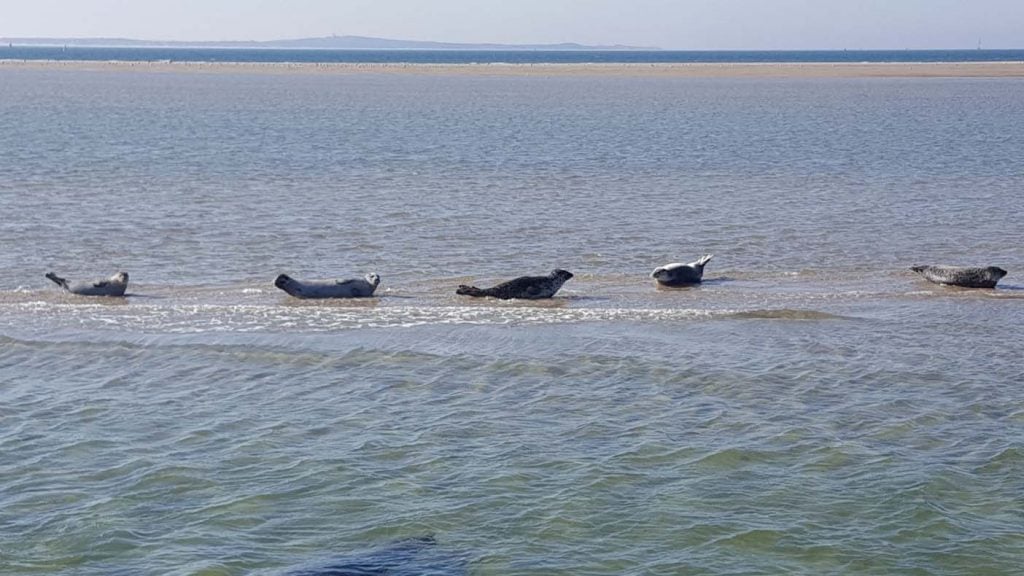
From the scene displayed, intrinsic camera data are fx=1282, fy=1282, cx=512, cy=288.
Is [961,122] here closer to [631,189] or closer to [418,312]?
[631,189]

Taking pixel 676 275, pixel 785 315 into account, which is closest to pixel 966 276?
pixel 785 315

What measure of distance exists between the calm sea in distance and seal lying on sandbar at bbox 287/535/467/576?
1.4 inches

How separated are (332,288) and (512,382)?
4.62 metres

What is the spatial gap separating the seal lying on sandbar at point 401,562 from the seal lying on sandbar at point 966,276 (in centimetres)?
1079

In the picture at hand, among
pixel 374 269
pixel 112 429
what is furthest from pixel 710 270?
pixel 112 429

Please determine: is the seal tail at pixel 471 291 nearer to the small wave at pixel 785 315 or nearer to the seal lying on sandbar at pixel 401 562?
the small wave at pixel 785 315

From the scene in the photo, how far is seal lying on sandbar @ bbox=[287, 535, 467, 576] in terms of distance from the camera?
26.4 ft

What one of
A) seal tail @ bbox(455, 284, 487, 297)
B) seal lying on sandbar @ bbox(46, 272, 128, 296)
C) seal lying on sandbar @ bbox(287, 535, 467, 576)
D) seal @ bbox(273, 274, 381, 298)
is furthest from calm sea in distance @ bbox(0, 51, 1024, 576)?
seal tail @ bbox(455, 284, 487, 297)

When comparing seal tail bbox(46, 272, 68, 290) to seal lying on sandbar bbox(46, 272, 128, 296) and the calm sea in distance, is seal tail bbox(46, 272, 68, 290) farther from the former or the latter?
the calm sea in distance

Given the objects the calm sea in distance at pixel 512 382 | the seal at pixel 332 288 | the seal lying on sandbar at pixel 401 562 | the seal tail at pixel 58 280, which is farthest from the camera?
the seal tail at pixel 58 280

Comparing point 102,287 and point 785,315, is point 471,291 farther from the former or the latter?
point 102,287

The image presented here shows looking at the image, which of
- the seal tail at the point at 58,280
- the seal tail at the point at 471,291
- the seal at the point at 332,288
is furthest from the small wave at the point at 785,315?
the seal tail at the point at 58,280

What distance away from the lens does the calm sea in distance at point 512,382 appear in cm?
875

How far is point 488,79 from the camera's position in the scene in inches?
4286
